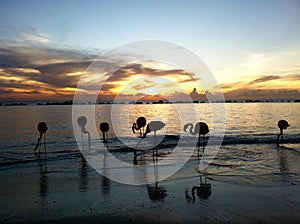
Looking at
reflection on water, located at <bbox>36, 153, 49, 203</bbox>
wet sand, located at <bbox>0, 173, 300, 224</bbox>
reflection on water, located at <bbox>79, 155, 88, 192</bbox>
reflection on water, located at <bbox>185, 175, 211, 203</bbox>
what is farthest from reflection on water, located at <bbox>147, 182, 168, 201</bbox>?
reflection on water, located at <bbox>36, 153, 49, 203</bbox>

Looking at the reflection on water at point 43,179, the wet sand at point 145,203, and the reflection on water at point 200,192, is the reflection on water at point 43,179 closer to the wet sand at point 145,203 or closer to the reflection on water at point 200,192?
the wet sand at point 145,203

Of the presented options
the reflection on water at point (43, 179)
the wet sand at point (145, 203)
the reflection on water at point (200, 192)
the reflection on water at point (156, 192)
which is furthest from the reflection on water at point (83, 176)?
the reflection on water at point (200, 192)

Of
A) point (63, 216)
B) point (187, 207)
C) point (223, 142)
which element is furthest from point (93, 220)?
point (223, 142)

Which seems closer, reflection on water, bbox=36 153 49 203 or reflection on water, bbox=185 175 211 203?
reflection on water, bbox=185 175 211 203

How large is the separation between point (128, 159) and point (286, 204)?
9.65 m

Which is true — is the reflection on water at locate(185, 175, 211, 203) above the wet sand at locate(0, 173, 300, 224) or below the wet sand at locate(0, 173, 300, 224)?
below

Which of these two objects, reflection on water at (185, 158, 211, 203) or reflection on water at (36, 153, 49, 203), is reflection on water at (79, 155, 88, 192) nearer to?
reflection on water at (36, 153, 49, 203)

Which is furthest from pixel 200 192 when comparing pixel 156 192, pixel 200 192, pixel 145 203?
pixel 145 203

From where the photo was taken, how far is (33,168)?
13078 millimetres

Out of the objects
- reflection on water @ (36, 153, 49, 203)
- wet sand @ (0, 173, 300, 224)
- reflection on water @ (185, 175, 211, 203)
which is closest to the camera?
wet sand @ (0, 173, 300, 224)

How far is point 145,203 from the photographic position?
7.72 metres

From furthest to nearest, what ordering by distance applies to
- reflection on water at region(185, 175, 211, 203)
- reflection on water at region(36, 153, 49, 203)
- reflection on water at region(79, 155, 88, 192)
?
reflection on water at region(79, 155, 88, 192), reflection on water at region(36, 153, 49, 203), reflection on water at region(185, 175, 211, 203)

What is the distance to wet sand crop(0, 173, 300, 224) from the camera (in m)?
6.65

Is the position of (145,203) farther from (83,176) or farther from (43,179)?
(43,179)
